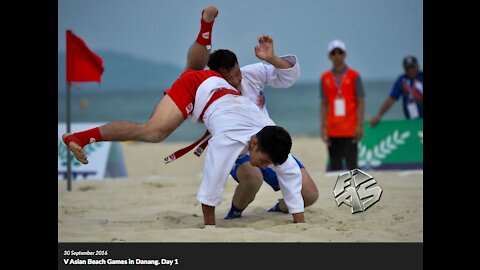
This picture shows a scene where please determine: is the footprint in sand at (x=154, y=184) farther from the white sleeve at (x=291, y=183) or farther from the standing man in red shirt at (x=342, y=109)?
the white sleeve at (x=291, y=183)

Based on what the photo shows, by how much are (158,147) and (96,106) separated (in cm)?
1147

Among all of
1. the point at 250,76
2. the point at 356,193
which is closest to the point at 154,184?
the point at 250,76

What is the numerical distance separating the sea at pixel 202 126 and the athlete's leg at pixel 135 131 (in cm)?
1418

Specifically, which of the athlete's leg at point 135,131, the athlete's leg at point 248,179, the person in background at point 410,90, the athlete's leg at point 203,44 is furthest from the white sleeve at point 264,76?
the person in background at point 410,90

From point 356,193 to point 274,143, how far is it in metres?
1.32

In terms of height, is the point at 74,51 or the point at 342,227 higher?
the point at 74,51

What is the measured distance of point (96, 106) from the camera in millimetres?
22891

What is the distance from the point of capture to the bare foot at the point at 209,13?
4.64 metres

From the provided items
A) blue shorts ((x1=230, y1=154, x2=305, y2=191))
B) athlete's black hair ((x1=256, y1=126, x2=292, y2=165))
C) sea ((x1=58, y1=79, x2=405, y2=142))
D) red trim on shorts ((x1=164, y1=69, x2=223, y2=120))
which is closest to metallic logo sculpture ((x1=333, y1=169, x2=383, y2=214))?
blue shorts ((x1=230, y1=154, x2=305, y2=191))

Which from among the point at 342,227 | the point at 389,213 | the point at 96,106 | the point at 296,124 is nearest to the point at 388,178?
the point at 389,213

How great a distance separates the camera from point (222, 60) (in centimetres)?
473

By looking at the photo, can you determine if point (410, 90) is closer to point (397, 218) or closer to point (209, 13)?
point (397, 218)

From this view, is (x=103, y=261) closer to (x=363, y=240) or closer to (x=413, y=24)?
(x=363, y=240)

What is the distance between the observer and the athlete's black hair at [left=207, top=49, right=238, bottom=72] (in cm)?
472
